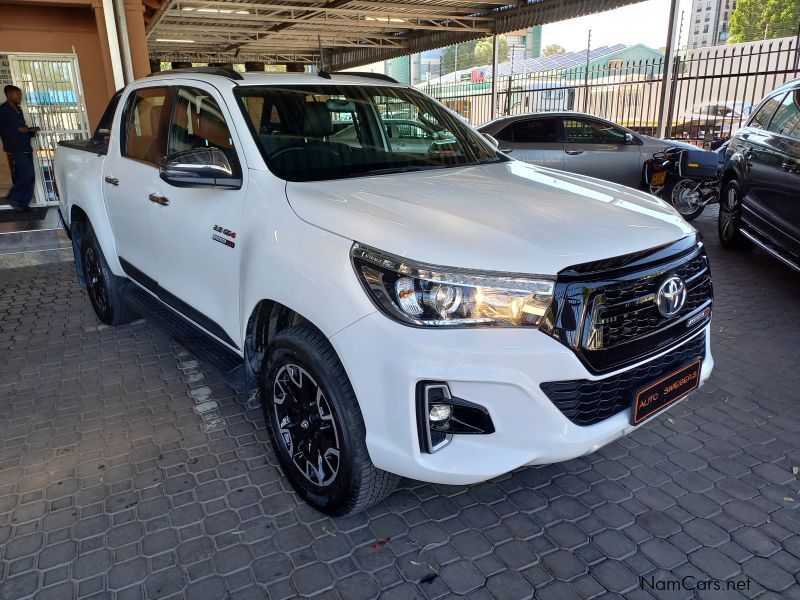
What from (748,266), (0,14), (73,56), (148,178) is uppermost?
(0,14)

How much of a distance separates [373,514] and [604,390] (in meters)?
1.15

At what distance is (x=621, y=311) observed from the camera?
2172mm

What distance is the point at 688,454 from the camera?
121 inches

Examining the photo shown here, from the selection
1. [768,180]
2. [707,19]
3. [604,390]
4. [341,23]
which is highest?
[707,19]

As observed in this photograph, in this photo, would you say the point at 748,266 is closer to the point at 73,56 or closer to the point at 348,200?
the point at 348,200

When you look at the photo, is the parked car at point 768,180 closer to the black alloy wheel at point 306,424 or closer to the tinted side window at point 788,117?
the tinted side window at point 788,117

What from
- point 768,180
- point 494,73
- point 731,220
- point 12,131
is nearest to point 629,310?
point 768,180

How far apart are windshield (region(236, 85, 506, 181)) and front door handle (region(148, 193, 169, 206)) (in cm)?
75

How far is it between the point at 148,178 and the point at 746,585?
358cm

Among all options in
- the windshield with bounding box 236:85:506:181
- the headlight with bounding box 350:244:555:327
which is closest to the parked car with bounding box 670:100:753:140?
the windshield with bounding box 236:85:506:181

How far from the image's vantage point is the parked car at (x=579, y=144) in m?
9.11

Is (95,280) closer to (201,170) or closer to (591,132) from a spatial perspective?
(201,170)

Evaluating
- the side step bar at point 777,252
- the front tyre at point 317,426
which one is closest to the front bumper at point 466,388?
the front tyre at point 317,426

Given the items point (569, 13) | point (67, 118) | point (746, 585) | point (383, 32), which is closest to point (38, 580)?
point (746, 585)
